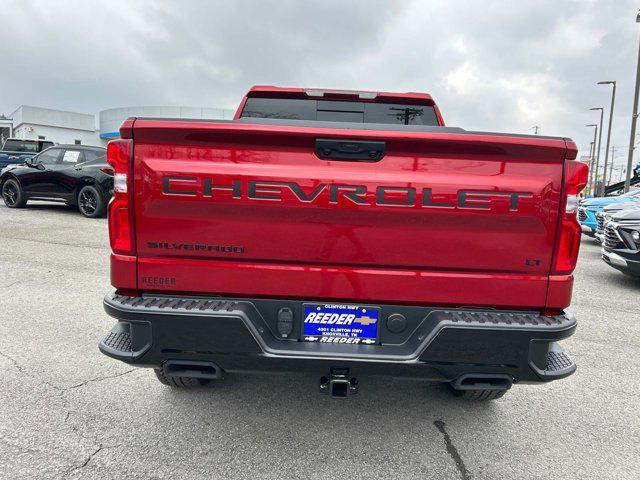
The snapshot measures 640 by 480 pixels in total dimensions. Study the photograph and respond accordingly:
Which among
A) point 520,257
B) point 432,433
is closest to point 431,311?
point 520,257

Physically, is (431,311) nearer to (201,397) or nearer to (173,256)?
(173,256)

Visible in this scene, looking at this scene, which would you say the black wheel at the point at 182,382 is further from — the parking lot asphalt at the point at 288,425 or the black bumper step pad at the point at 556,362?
the black bumper step pad at the point at 556,362

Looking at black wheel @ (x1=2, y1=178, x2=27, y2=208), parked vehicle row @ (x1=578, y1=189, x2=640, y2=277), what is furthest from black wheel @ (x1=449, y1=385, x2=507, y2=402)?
black wheel @ (x1=2, y1=178, x2=27, y2=208)

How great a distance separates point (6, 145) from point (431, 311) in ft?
84.1

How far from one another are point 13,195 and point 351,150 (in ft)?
45.5

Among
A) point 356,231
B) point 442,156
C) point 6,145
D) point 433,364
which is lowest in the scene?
point 433,364

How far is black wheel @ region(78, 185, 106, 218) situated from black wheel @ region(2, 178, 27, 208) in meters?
2.58

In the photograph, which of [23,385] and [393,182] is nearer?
[393,182]

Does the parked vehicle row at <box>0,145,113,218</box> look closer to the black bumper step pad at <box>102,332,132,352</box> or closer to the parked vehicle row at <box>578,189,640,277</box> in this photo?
the black bumper step pad at <box>102,332,132,352</box>

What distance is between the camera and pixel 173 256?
221cm

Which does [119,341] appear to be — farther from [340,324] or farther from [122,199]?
[340,324]

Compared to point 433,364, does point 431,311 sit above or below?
above

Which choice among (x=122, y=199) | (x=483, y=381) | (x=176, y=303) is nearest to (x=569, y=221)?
(x=483, y=381)

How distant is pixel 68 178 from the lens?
11.3 metres
